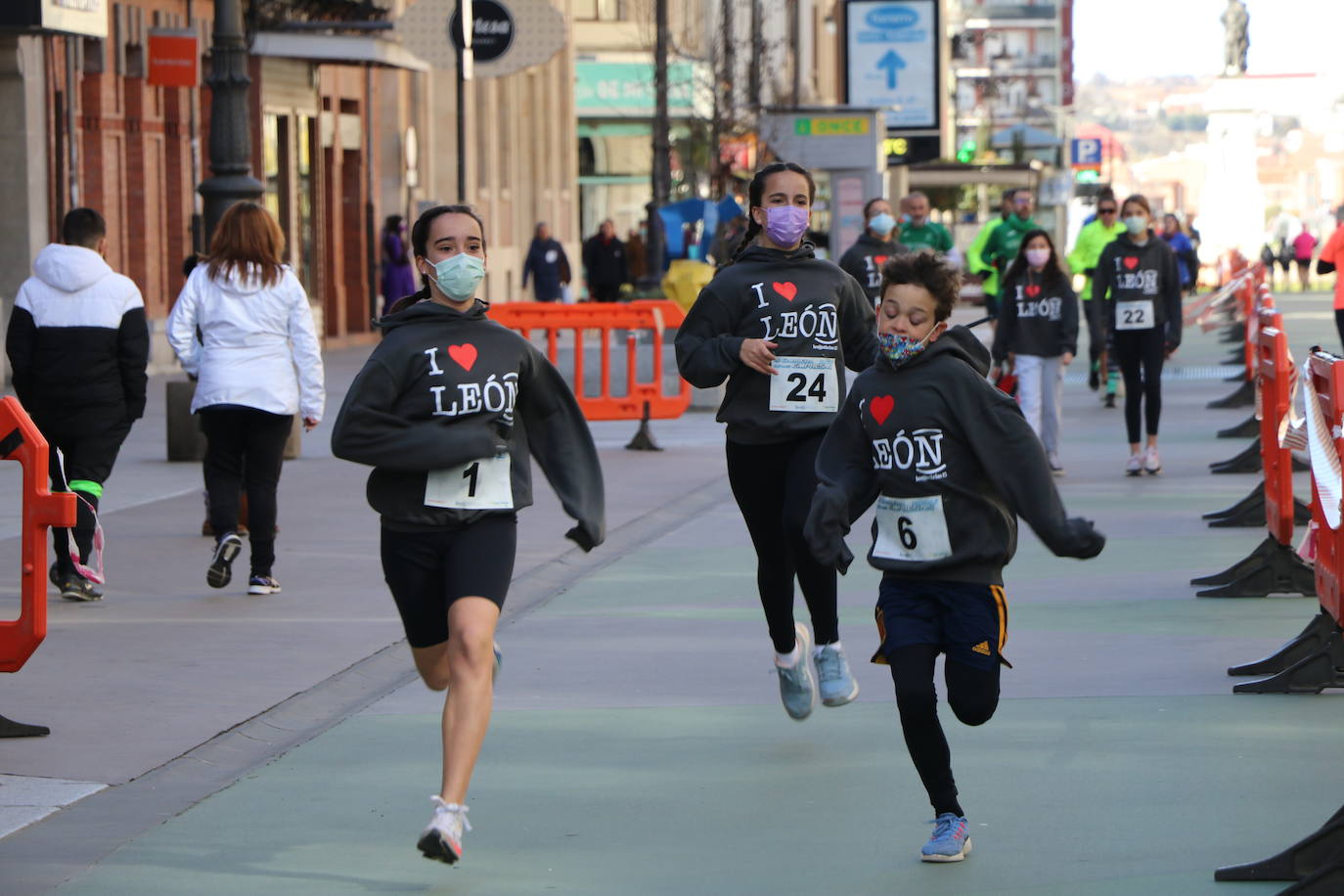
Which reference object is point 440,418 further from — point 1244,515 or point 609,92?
point 609,92

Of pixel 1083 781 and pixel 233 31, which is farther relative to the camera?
pixel 233 31

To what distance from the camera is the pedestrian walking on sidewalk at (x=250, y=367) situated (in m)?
11.1

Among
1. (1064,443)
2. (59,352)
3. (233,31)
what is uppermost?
(233,31)

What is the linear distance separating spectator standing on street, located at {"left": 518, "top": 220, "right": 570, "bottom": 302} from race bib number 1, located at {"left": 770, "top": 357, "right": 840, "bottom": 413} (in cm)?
3047

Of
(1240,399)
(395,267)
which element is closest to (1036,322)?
(1240,399)

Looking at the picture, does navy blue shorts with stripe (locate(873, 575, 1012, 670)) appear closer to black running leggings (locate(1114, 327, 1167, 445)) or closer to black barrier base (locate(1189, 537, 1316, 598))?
black barrier base (locate(1189, 537, 1316, 598))

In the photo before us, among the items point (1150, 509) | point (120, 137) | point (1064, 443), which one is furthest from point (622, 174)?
point (1150, 509)

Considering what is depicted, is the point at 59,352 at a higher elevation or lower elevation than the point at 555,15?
lower

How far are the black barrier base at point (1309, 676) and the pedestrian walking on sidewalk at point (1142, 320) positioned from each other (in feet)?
24.8

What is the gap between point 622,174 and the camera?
60969mm

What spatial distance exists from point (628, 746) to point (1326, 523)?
242 centimetres

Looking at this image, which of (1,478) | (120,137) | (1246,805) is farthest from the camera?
(120,137)

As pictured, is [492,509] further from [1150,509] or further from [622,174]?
[622,174]

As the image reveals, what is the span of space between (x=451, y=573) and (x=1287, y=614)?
5.22 metres
